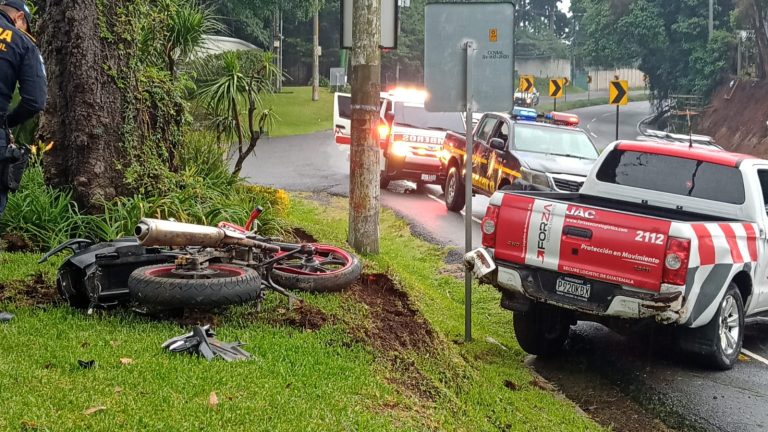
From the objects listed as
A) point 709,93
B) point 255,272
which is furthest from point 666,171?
point 709,93

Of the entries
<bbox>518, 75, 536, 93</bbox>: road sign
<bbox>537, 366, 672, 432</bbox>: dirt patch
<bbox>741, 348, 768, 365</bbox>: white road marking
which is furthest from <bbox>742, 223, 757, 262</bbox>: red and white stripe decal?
<bbox>518, 75, 536, 93</bbox>: road sign

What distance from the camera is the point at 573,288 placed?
23.1 feet

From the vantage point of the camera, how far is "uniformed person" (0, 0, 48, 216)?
5.80 meters

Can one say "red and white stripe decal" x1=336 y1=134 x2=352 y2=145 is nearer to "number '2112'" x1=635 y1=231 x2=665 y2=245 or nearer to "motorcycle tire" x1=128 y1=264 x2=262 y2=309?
"number '2112'" x1=635 y1=231 x2=665 y2=245

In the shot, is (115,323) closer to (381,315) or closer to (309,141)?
(381,315)

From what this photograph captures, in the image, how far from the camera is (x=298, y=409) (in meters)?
4.52

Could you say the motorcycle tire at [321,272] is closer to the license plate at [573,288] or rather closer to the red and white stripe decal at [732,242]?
the license plate at [573,288]

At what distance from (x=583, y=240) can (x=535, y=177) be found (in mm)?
6477

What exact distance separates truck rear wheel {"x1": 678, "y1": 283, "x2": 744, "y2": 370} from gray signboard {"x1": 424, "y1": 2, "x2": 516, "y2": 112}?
7.75 ft

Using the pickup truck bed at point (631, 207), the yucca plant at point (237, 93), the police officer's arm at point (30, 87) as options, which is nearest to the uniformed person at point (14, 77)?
the police officer's arm at point (30, 87)

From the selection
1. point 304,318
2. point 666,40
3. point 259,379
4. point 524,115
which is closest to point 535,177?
point 524,115

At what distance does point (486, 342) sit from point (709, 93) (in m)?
41.8

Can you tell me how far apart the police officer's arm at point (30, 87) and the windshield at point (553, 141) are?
31.5 feet

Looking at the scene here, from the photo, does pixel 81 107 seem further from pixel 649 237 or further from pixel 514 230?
pixel 649 237
